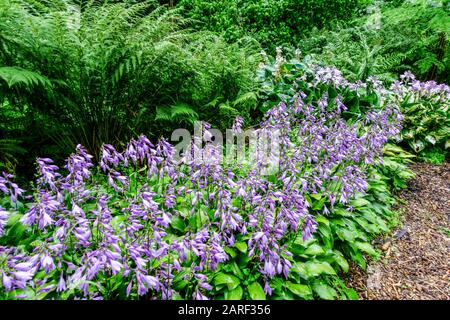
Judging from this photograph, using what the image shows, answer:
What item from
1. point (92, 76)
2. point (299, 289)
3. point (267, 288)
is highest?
point (92, 76)

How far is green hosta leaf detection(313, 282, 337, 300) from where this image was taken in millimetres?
2635

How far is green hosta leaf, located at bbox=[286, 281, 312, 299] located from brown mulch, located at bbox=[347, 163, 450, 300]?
0.75 m

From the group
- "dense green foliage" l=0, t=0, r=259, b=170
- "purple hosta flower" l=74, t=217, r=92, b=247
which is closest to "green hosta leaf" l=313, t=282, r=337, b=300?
"purple hosta flower" l=74, t=217, r=92, b=247

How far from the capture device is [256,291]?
2.39 metres

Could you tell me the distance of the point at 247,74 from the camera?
5.26 meters

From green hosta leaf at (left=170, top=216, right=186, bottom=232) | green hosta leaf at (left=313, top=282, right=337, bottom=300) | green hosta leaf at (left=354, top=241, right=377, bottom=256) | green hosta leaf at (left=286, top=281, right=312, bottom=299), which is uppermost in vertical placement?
green hosta leaf at (left=170, top=216, right=186, bottom=232)

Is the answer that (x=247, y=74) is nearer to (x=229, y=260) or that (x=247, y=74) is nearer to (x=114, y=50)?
(x=114, y=50)

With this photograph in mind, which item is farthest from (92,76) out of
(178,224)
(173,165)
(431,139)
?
(431,139)

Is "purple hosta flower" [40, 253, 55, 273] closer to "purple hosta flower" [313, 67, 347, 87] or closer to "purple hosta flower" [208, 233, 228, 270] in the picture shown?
"purple hosta flower" [208, 233, 228, 270]

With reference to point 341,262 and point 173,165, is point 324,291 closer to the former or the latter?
point 341,262

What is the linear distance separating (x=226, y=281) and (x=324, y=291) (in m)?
0.78

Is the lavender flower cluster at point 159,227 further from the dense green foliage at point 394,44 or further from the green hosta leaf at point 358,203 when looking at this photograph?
the dense green foliage at point 394,44

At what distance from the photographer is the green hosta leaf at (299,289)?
247cm

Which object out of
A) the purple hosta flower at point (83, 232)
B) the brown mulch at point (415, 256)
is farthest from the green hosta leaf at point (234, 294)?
the brown mulch at point (415, 256)
